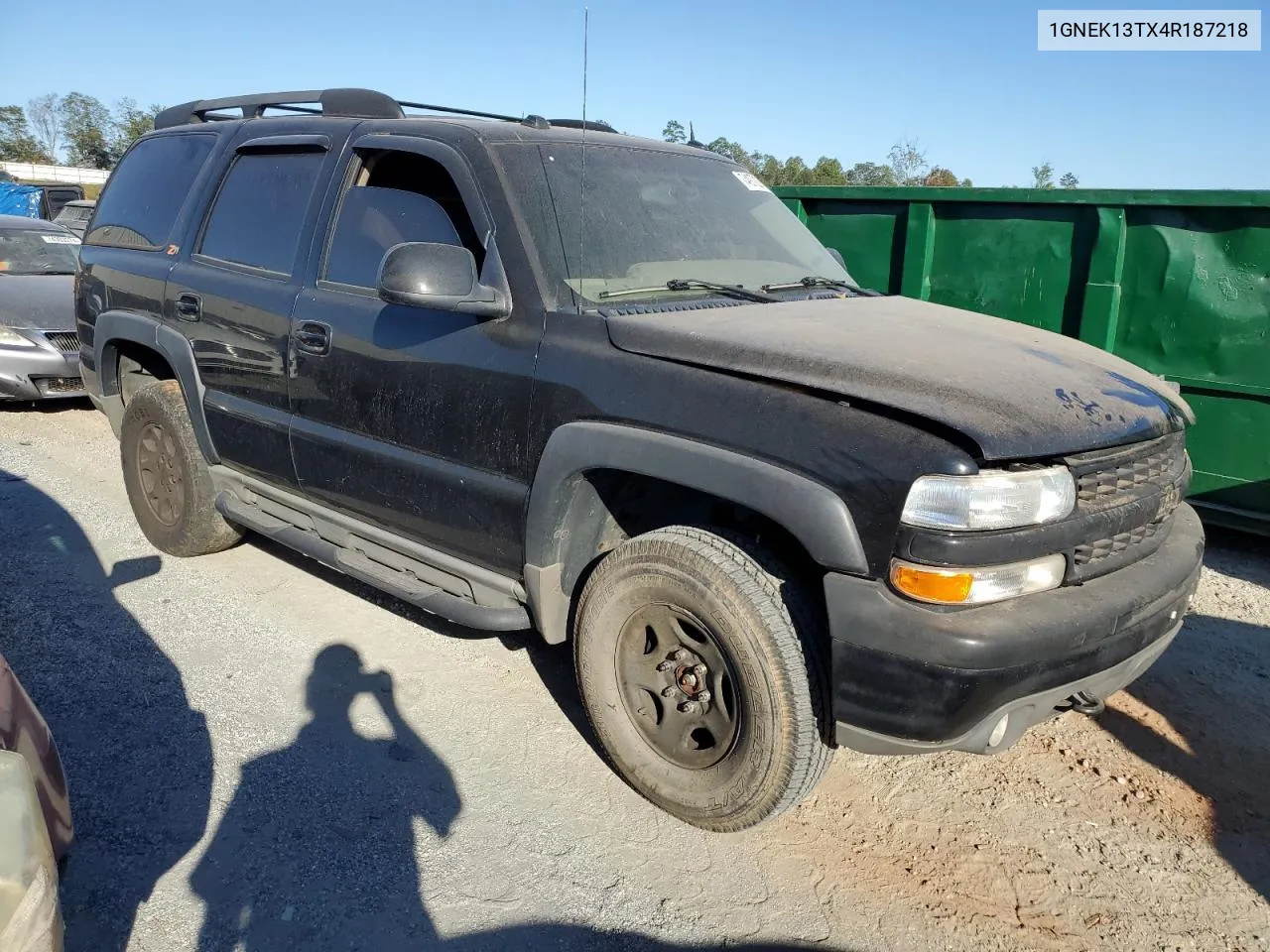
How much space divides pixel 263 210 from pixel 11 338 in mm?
4907

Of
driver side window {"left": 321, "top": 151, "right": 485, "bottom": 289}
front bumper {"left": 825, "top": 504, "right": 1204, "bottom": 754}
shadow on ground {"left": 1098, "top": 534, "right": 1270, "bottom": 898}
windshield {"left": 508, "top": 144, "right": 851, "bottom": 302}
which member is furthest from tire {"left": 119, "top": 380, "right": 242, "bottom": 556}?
shadow on ground {"left": 1098, "top": 534, "right": 1270, "bottom": 898}

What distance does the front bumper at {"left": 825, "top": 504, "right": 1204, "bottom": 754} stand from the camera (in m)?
2.27

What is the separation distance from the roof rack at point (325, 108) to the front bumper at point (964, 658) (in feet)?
7.61

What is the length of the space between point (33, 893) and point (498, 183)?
2.36m

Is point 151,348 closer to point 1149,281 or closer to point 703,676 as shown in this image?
point 703,676

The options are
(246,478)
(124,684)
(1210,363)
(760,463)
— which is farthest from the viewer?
(1210,363)

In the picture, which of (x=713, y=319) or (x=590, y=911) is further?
(x=713, y=319)

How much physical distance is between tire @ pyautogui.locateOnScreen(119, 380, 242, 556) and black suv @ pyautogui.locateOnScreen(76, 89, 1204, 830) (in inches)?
4.3

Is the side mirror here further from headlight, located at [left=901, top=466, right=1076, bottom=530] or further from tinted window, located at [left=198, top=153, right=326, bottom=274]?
headlight, located at [left=901, top=466, right=1076, bottom=530]

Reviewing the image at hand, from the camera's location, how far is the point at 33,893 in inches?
60.9

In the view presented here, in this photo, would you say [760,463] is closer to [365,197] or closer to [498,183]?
[498,183]

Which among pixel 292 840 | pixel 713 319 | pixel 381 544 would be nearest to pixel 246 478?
pixel 381 544

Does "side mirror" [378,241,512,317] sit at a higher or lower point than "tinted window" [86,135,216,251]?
lower

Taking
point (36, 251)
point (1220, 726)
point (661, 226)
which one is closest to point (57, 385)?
point (36, 251)
